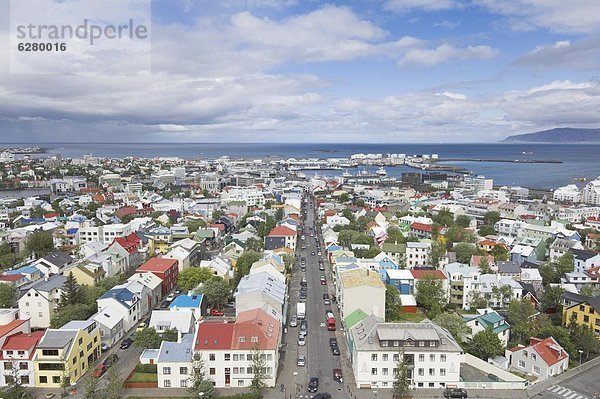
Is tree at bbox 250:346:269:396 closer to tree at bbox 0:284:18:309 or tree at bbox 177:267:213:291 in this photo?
tree at bbox 177:267:213:291

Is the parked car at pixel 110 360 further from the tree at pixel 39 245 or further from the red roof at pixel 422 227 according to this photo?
the red roof at pixel 422 227

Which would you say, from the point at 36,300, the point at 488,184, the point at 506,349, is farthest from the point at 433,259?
the point at 488,184

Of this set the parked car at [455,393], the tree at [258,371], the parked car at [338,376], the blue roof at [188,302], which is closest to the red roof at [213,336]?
the tree at [258,371]

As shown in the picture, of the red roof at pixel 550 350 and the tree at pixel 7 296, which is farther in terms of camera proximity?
the tree at pixel 7 296

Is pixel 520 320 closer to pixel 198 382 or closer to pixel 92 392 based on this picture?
pixel 198 382

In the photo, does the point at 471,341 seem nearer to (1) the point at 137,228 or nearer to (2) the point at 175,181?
(1) the point at 137,228

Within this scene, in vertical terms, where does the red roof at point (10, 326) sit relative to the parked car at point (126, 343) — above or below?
above

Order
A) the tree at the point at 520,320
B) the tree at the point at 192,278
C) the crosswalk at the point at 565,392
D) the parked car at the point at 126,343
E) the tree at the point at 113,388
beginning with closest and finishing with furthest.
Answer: the tree at the point at 113,388, the crosswalk at the point at 565,392, the parked car at the point at 126,343, the tree at the point at 520,320, the tree at the point at 192,278
